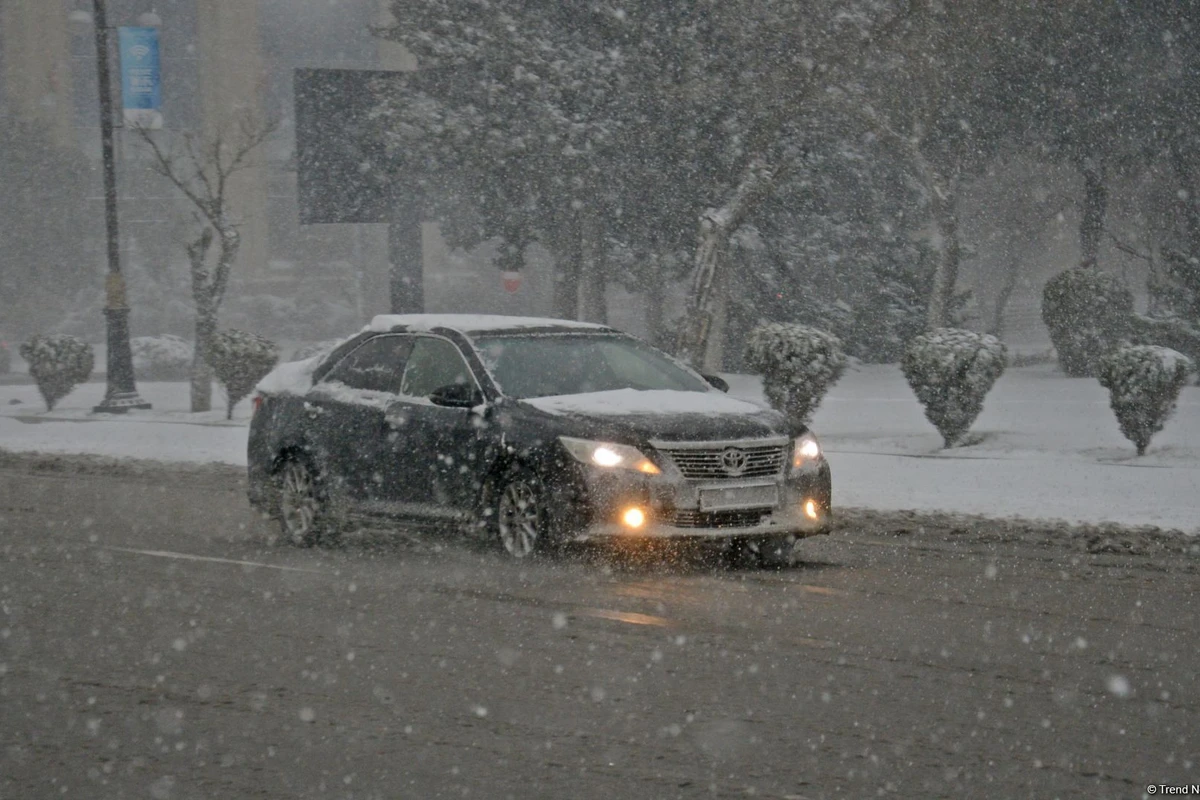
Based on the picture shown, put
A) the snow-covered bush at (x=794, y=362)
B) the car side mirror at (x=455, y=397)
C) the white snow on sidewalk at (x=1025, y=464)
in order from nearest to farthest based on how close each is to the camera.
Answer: the car side mirror at (x=455, y=397)
the white snow on sidewalk at (x=1025, y=464)
the snow-covered bush at (x=794, y=362)

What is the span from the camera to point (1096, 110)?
1247 inches

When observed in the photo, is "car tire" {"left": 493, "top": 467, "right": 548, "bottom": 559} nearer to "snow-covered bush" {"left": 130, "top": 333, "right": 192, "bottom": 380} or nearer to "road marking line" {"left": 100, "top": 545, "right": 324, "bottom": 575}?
"road marking line" {"left": 100, "top": 545, "right": 324, "bottom": 575}

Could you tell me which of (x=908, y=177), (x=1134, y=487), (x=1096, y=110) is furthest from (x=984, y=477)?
(x=908, y=177)

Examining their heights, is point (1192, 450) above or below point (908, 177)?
below

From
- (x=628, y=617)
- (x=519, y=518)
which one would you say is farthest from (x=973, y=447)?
(x=628, y=617)

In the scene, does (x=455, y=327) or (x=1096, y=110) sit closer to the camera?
(x=455, y=327)

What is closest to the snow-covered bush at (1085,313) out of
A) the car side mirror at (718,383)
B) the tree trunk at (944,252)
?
the tree trunk at (944,252)

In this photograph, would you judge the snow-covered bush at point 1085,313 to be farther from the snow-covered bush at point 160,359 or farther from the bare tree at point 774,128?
the snow-covered bush at point 160,359

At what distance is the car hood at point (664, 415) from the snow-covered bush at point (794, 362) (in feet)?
26.4

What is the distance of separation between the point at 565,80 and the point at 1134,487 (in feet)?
58.6

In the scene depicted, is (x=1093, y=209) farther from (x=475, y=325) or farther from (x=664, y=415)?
(x=664, y=415)

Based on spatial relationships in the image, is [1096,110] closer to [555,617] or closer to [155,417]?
[155,417]

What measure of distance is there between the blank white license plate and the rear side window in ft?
8.65

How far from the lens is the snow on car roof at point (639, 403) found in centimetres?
1041
